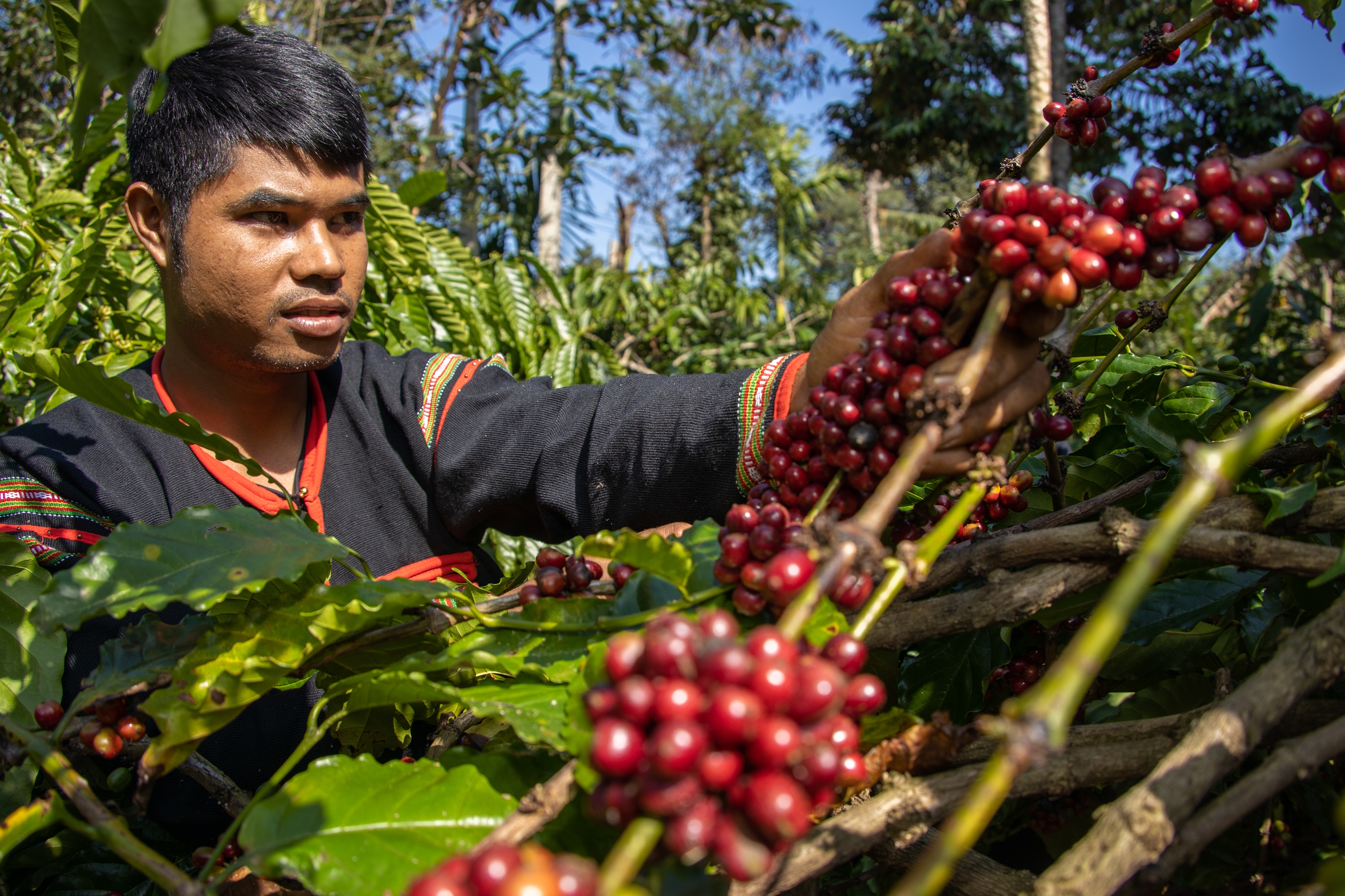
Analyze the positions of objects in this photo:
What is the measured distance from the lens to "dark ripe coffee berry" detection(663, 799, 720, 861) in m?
0.40

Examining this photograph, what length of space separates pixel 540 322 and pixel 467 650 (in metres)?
3.54

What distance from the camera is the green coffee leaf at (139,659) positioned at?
2.55 feet

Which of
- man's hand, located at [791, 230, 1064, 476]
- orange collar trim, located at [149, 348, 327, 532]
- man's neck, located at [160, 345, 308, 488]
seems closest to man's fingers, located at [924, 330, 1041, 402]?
man's hand, located at [791, 230, 1064, 476]

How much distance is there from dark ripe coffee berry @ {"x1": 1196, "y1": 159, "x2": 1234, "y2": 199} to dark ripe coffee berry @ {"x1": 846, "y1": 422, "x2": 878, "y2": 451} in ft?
1.03

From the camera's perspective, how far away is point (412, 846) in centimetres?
62

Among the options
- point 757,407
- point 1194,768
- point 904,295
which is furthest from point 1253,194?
point 757,407

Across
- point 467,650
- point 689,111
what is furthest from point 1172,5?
point 467,650

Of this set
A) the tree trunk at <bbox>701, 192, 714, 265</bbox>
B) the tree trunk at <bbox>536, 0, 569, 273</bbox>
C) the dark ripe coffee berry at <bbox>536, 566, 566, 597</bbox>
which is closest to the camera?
the dark ripe coffee berry at <bbox>536, 566, 566, 597</bbox>

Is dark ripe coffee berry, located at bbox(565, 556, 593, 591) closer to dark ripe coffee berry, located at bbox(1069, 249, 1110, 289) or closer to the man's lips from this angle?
dark ripe coffee berry, located at bbox(1069, 249, 1110, 289)

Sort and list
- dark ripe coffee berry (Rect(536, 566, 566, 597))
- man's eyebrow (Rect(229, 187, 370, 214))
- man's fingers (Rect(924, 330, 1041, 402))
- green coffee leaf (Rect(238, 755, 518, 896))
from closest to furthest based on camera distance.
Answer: green coffee leaf (Rect(238, 755, 518, 896)), man's fingers (Rect(924, 330, 1041, 402)), dark ripe coffee berry (Rect(536, 566, 566, 597)), man's eyebrow (Rect(229, 187, 370, 214))

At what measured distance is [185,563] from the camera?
77 centimetres

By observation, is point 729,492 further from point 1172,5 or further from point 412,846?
point 1172,5

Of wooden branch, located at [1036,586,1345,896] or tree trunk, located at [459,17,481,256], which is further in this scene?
tree trunk, located at [459,17,481,256]

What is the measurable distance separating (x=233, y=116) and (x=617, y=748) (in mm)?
1663
